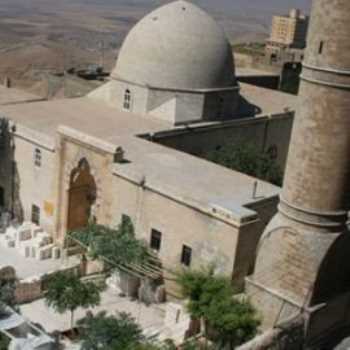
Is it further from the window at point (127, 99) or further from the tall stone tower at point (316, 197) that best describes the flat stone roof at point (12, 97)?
the tall stone tower at point (316, 197)

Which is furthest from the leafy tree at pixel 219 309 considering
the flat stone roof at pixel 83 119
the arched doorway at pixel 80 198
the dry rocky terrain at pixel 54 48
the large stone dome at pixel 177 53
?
the dry rocky terrain at pixel 54 48

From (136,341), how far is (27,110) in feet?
44.0

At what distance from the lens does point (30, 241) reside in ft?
69.2

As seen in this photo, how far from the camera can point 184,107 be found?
24.1 metres

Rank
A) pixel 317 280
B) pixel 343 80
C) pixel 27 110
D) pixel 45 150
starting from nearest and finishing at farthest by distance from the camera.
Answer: pixel 343 80 < pixel 317 280 < pixel 45 150 < pixel 27 110

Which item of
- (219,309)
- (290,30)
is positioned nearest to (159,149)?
(219,309)

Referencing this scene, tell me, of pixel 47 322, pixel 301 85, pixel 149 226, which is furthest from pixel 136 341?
pixel 301 85

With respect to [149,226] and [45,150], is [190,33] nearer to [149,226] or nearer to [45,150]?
[45,150]

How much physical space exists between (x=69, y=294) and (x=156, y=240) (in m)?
3.61

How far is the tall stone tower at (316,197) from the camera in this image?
529 inches

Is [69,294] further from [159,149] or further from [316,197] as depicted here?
[159,149]

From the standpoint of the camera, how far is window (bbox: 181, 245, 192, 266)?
1748 centimetres

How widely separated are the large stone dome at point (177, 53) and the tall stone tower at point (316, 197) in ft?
33.7

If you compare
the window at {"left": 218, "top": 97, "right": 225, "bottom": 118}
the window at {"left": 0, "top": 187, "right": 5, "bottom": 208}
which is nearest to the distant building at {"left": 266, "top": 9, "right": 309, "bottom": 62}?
the window at {"left": 218, "top": 97, "right": 225, "bottom": 118}
